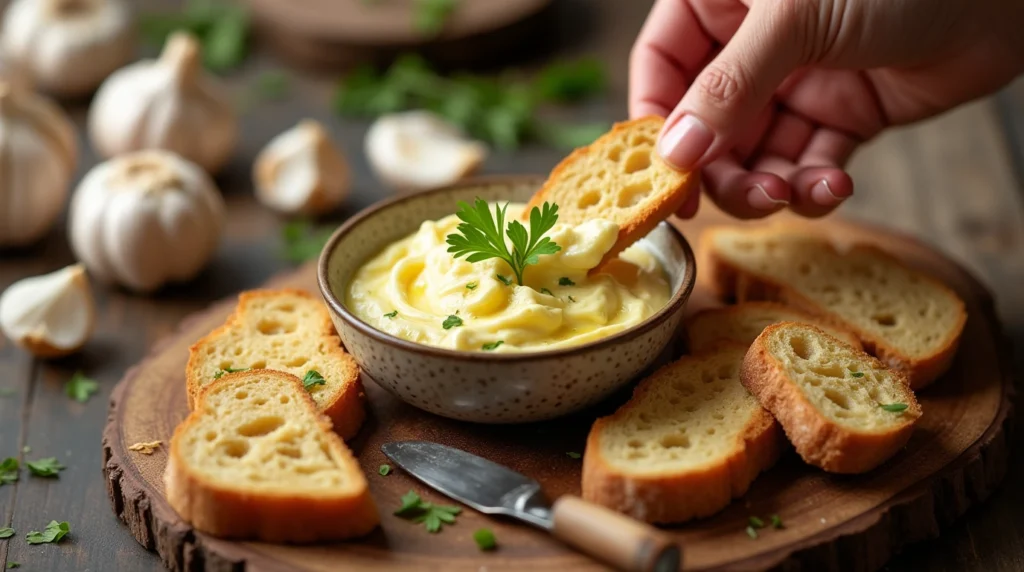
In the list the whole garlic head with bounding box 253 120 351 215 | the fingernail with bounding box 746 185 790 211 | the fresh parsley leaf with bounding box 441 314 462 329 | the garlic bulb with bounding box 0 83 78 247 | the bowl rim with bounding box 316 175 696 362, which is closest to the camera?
the bowl rim with bounding box 316 175 696 362

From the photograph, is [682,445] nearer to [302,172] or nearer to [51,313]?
[51,313]

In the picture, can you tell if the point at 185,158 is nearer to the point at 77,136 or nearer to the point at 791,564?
the point at 77,136

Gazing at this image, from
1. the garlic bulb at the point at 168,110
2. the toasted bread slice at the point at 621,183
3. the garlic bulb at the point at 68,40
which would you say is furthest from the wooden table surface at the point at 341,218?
the toasted bread slice at the point at 621,183

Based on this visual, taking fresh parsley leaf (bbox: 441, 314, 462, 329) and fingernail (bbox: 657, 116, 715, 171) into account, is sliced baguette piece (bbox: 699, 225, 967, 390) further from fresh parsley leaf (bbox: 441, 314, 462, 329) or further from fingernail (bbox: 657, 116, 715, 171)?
Result: fresh parsley leaf (bbox: 441, 314, 462, 329)

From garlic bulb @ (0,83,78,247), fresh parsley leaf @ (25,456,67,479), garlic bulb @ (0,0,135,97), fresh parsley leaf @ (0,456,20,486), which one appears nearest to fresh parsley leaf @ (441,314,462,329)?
fresh parsley leaf @ (25,456,67,479)

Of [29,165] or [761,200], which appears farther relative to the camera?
[29,165]

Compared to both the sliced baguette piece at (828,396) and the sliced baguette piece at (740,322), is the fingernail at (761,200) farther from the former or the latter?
the sliced baguette piece at (828,396)

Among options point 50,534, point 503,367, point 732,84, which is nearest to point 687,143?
point 732,84
